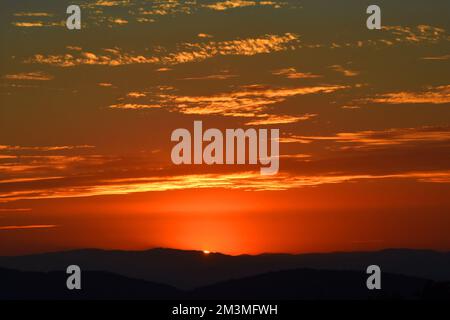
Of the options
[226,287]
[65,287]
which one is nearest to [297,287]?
[226,287]

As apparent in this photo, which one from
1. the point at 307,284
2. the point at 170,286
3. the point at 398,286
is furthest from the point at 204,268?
the point at 398,286

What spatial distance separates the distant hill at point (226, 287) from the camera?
14850cm

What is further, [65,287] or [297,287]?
[65,287]

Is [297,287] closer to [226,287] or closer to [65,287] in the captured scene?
[226,287]

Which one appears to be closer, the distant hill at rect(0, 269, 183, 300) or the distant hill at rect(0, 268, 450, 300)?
the distant hill at rect(0, 268, 450, 300)

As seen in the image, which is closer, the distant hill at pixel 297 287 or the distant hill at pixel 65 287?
the distant hill at pixel 297 287

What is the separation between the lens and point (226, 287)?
6452 inches

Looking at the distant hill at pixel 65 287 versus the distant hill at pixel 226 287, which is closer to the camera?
the distant hill at pixel 226 287

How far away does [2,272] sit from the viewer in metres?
192

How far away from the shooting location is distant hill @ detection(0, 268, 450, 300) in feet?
487
